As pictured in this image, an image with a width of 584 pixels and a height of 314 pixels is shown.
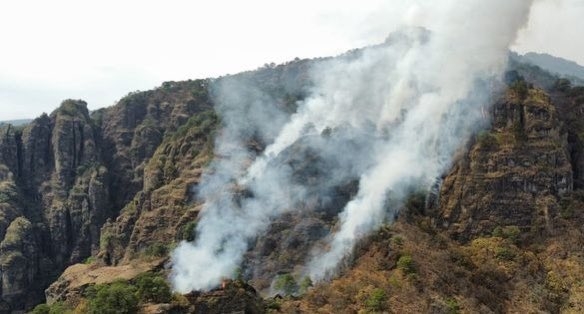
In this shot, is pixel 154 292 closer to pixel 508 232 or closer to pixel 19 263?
pixel 508 232

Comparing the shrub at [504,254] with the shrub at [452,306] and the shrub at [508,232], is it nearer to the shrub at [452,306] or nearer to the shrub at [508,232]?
the shrub at [508,232]

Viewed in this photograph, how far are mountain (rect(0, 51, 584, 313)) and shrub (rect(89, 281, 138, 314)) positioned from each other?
0.22 meters

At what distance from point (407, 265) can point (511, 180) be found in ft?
117

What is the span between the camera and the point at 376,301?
92125mm

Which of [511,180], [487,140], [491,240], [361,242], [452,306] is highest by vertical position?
[487,140]

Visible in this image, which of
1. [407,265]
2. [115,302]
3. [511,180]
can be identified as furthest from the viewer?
[511,180]

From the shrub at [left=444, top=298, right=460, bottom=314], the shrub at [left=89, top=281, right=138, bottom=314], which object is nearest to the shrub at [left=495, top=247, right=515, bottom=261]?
the shrub at [left=444, top=298, right=460, bottom=314]

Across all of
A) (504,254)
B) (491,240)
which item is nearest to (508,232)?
(491,240)

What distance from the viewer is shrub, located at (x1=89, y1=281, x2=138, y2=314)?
82938 millimetres

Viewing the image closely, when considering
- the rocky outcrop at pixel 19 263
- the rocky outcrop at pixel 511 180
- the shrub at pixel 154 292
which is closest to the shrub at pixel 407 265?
the rocky outcrop at pixel 511 180

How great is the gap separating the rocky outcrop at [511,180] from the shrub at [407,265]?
963 inches

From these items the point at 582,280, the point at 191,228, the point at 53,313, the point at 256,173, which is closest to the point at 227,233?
the point at 191,228

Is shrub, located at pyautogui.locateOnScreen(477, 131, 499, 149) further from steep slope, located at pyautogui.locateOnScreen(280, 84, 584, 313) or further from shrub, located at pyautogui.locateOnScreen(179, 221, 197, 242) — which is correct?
shrub, located at pyautogui.locateOnScreen(179, 221, 197, 242)

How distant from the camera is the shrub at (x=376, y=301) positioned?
3622 inches
